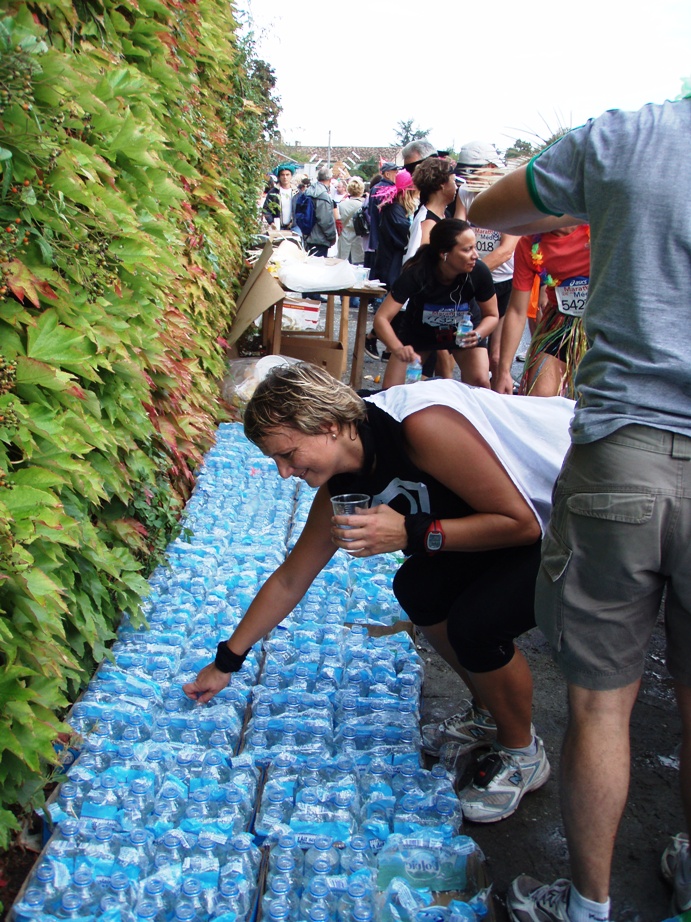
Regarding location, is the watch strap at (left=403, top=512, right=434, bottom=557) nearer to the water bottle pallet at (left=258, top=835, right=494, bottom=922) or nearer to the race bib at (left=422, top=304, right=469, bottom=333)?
the water bottle pallet at (left=258, top=835, right=494, bottom=922)

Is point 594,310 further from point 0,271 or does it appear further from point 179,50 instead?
point 179,50

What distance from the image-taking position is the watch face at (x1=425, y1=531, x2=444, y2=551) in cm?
222

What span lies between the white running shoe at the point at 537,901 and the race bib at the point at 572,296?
313 centimetres

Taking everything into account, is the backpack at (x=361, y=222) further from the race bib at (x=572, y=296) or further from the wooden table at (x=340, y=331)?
the race bib at (x=572, y=296)

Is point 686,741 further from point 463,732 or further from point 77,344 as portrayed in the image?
point 77,344

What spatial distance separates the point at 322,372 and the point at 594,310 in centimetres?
85

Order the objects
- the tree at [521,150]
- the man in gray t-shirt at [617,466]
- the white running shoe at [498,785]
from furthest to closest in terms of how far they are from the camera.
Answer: the tree at [521,150]
the white running shoe at [498,785]
the man in gray t-shirt at [617,466]

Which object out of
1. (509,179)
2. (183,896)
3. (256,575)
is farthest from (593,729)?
(256,575)

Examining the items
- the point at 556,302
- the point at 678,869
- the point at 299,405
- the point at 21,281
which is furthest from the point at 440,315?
the point at 678,869

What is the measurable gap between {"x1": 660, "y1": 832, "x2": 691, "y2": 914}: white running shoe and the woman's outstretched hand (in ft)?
4.47

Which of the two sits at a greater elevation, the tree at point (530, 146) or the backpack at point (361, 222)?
the tree at point (530, 146)

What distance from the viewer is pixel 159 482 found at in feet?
12.2

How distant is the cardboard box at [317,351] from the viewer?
7906mm

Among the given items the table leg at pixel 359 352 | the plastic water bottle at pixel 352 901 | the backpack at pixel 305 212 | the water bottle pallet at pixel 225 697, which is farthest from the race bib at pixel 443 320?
the backpack at pixel 305 212
